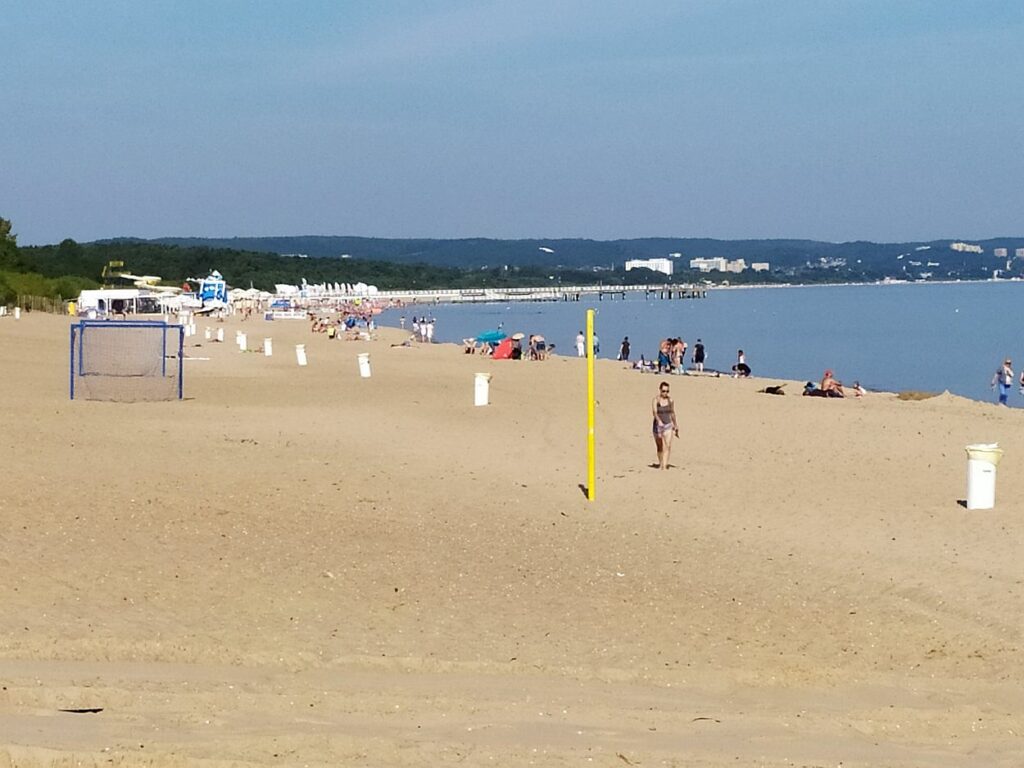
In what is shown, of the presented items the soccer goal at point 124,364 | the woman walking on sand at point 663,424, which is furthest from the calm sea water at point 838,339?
the woman walking on sand at point 663,424

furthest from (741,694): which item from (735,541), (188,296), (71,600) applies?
(188,296)

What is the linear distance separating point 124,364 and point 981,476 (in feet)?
74.7

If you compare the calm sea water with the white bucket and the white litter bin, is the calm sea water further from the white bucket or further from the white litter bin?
the white litter bin

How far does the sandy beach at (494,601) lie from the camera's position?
6.45m

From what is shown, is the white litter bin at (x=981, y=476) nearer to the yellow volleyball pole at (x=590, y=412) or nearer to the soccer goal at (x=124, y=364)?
the yellow volleyball pole at (x=590, y=412)

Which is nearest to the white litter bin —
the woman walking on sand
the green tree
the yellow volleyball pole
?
the yellow volleyball pole

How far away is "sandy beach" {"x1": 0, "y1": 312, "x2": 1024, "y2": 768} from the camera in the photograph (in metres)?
6.45

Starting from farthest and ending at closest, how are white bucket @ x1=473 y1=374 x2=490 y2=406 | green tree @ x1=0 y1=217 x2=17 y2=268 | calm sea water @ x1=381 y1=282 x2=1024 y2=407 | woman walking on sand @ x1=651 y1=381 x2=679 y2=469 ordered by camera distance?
green tree @ x1=0 y1=217 x2=17 y2=268
calm sea water @ x1=381 y1=282 x2=1024 y2=407
white bucket @ x1=473 y1=374 x2=490 y2=406
woman walking on sand @ x1=651 y1=381 x2=679 y2=469

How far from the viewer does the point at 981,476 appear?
13.7 metres

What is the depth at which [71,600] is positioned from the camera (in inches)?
341

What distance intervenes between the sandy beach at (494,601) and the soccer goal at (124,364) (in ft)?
19.2

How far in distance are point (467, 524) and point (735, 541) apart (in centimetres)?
222

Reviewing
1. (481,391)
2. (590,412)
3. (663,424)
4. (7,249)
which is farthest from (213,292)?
(590,412)

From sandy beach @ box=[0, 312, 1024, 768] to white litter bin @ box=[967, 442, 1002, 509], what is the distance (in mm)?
185
